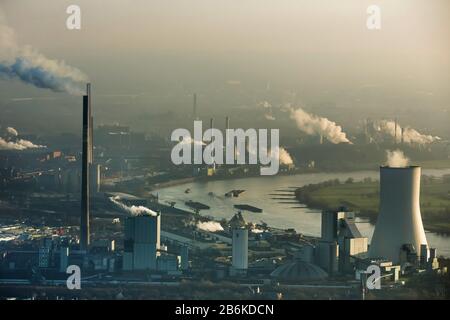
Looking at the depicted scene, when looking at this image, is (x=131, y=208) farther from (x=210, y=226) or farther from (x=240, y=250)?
(x=240, y=250)

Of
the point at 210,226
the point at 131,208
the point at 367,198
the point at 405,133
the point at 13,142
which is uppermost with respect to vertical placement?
the point at 405,133

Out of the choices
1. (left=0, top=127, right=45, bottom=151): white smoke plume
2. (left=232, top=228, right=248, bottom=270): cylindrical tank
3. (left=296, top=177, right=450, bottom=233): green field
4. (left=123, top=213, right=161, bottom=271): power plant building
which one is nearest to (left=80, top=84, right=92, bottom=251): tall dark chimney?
(left=123, top=213, right=161, bottom=271): power plant building

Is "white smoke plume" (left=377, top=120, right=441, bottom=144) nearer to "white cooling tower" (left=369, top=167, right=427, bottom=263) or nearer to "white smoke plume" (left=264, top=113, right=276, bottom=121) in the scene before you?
"white smoke plume" (left=264, top=113, right=276, bottom=121)

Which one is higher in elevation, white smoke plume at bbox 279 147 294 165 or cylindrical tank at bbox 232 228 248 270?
white smoke plume at bbox 279 147 294 165

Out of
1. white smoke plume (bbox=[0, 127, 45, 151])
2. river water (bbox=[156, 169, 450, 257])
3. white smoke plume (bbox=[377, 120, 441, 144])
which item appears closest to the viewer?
river water (bbox=[156, 169, 450, 257])

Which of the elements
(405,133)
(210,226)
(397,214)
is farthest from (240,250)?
(405,133)

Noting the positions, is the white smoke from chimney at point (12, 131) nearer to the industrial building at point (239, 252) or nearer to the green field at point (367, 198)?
the green field at point (367, 198)
